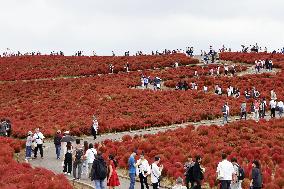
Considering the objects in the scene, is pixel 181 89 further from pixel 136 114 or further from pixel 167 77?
pixel 136 114

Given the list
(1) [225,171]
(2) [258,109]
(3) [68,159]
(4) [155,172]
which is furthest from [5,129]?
(1) [225,171]

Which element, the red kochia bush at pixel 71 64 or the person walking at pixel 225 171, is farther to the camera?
the red kochia bush at pixel 71 64

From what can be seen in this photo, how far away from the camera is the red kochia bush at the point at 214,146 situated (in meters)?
24.6

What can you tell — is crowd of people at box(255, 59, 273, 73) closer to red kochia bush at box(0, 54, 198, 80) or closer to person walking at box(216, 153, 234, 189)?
red kochia bush at box(0, 54, 198, 80)

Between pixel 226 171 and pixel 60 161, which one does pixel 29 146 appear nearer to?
pixel 60 161

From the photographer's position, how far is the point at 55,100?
189 ft

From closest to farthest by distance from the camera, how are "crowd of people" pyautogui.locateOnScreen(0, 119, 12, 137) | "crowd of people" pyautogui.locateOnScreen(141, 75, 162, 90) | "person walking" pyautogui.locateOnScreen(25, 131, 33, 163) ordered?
"person walking" pyautogui.locateOnScreen(25, 131, 33, 163) < "crowd of people" pyautogui.locateOnScreen(0, 119, 12, 137) < "crowd of people" pyautogui.locateOnScreen(141, 75, 162, 90)

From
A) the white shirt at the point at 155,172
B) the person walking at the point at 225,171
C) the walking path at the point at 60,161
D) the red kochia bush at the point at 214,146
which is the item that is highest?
the person walking at the point at 225,171

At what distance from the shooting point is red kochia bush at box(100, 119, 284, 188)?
2462 cm

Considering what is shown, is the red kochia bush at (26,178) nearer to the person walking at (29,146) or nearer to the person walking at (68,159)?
the person walking at (68,159)

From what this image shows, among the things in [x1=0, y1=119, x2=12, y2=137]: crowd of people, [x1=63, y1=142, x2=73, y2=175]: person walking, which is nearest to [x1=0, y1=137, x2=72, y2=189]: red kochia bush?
[x1=63, y1=142, x2=73, y2=175]: person walking

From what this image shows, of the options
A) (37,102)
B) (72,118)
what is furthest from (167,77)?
(72,118)

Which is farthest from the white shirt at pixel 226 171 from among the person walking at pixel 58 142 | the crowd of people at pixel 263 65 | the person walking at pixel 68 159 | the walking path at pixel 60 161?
the crowd of people at pixel 263 65

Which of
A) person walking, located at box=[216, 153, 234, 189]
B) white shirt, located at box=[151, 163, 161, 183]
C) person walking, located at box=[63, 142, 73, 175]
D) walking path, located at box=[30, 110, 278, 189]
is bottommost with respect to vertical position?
walking path, located at box=[30, 110, 278, 189]
